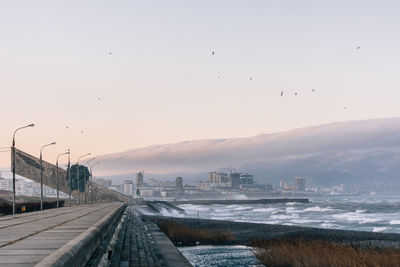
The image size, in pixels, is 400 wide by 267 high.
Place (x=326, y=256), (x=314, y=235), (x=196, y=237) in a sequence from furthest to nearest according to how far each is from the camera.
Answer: (x=314, y=235)
(x=196, y=237)
(x=326, y=256)

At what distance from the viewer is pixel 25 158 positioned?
171m

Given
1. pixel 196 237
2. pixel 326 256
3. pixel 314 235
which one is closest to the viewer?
pixel 326 256

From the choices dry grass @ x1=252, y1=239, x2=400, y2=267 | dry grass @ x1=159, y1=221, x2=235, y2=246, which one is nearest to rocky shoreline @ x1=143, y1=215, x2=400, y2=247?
dry grass @ x1=159, y1=221, x2=235, y2=246

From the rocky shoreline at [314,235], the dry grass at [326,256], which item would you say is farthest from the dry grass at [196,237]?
the dry grass at [326,256]

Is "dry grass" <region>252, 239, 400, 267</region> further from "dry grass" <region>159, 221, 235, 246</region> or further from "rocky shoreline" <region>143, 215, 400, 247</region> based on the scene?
"rocky shoreline" <region>143, 215, 400, 247</region>

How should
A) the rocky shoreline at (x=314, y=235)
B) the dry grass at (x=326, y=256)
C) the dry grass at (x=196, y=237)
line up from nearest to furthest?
the dry grass at (x=326, y=256) → the dry grass at (x=196, y=237) → the rocky shoreline at (x=314, y=235)

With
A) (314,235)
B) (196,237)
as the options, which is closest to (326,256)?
(196,237)

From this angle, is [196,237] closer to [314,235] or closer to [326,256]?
[314,235]

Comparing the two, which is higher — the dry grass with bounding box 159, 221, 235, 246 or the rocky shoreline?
the dry grass with bounding box 159, 221, 235, 246

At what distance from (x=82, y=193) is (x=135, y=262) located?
177032 millimetres

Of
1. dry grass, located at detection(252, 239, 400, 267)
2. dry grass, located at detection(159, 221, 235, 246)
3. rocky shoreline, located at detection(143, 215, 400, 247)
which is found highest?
dry grass, located at detection(252, 239, 400, 267)

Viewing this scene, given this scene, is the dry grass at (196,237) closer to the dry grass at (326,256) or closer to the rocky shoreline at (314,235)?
the rocky shoreline at (314,235)

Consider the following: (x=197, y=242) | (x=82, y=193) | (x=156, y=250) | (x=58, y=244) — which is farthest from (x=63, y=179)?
(x=58, y=244)

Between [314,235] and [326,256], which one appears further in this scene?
[314,235]
